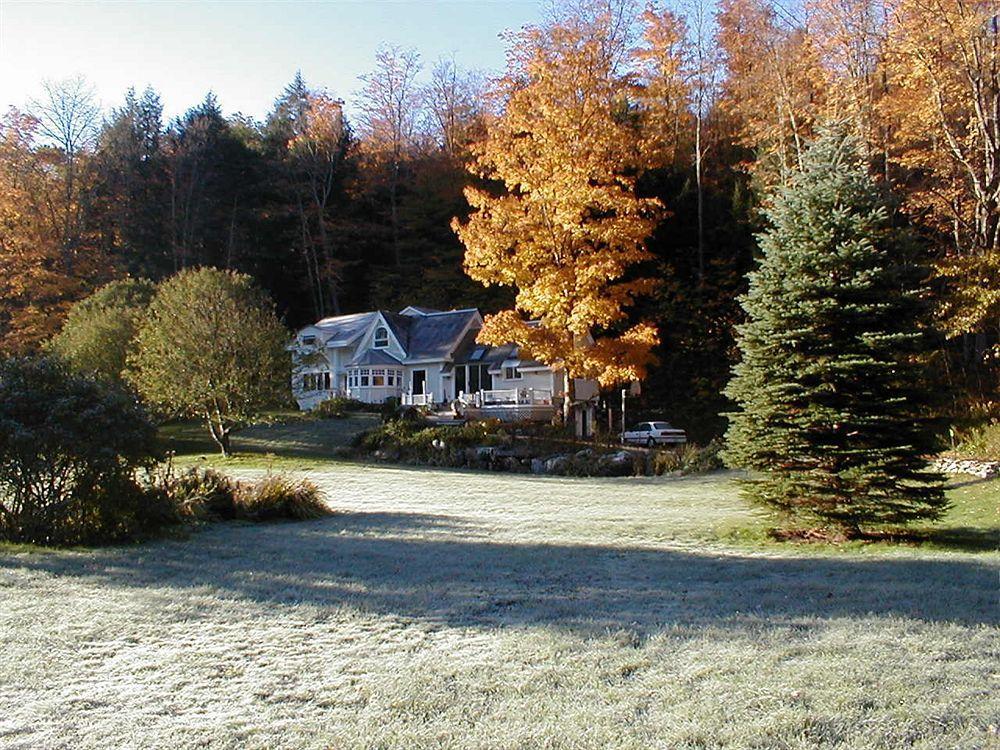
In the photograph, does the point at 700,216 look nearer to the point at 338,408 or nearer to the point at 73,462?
the point at 338,408

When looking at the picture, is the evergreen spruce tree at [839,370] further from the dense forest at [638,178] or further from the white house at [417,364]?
the white house at [417,364]

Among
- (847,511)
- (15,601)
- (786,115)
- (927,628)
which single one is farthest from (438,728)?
(786,115)

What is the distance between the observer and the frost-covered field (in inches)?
175

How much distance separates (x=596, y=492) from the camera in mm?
19703

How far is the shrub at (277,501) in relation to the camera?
47.4 ft

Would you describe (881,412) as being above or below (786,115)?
below

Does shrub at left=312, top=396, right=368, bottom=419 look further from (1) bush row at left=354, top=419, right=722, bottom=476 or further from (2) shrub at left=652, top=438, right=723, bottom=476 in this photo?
(2) shrub at left=652, top=438, right=723, bottom=476

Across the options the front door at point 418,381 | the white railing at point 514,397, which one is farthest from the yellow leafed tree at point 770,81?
the front door at point 418,381

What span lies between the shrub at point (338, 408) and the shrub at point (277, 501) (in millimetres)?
23381

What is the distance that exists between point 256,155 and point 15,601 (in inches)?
2021

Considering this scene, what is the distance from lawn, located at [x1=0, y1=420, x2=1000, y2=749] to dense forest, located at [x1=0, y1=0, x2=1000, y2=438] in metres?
8.83

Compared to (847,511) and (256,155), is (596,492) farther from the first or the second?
(256,155)

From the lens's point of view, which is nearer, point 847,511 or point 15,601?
Answer: point 15,601

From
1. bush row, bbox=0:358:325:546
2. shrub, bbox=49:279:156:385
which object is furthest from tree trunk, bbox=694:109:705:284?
bush row, bbox=0:358:325:546
